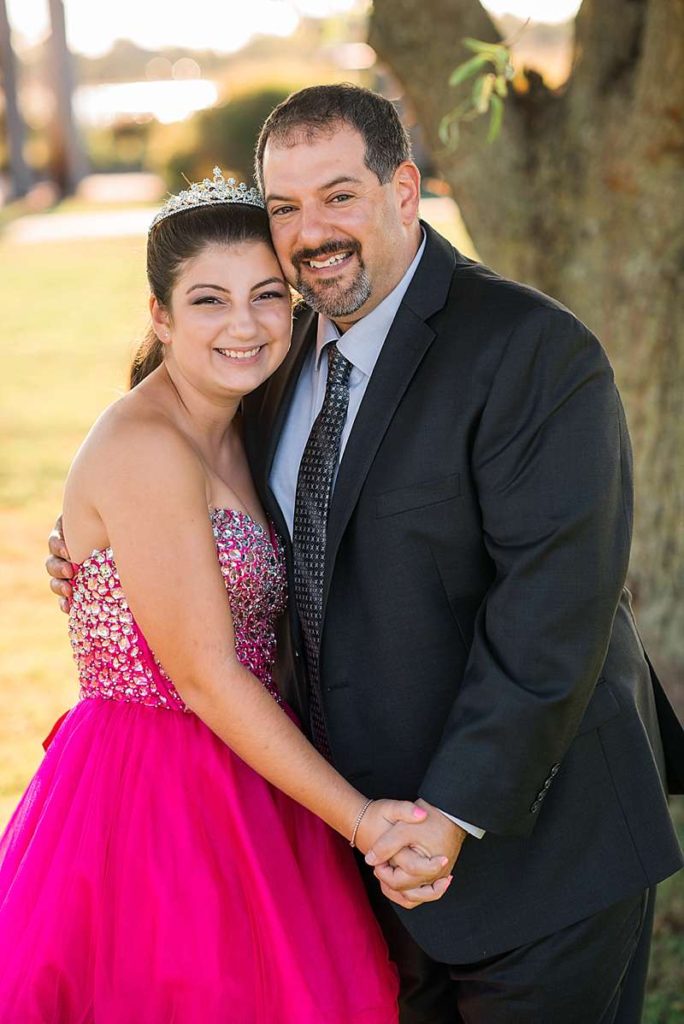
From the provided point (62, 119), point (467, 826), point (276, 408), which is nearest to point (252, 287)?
point (276, 408)

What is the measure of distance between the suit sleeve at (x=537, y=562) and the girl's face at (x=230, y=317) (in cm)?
55

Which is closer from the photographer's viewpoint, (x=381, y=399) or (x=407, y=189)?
(x=381, y=399)

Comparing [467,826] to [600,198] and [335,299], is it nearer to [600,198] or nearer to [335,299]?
[335,299]

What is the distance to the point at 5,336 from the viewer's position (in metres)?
16.1

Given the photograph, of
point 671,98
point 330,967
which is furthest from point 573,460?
point 671,98

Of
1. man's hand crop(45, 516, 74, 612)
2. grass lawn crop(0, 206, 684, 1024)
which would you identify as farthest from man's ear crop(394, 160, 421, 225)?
man's hand crop(45, 516, 74, 612)

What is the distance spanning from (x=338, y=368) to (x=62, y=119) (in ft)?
93.6

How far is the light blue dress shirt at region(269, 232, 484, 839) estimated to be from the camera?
2773 mm

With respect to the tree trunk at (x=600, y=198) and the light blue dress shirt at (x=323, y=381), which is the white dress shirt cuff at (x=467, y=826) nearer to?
the light blue dress shirt at (x=323, y=381)

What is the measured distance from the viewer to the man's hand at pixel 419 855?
8.37 ft

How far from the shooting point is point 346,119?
2697mm

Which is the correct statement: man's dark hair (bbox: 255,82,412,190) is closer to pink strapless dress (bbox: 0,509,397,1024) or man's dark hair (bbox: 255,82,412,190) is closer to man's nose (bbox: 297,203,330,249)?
man's nose (bbox: 297,203,330,249)

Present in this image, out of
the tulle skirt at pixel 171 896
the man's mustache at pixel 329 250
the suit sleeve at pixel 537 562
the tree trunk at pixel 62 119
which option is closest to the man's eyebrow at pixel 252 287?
the man's mustache at pixel 329 250

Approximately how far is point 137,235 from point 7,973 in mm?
20091
